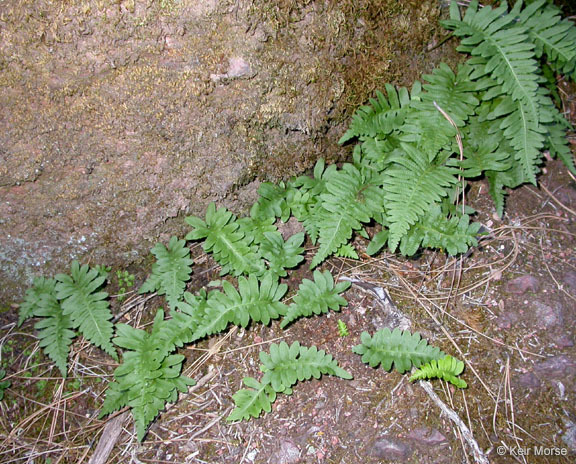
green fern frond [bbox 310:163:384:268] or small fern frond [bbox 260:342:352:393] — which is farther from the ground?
green fern frond [bbox 310:163:384:268]

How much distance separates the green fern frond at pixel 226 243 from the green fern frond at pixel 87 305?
0.71m

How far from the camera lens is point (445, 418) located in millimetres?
2564

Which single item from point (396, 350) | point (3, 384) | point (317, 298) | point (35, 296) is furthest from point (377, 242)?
point (3, 384)

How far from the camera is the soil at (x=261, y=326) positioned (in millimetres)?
2520

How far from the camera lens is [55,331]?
9.31 feet

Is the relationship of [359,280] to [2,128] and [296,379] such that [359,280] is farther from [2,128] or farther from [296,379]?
[2,128]

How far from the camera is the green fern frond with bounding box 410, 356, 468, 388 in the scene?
8.29ft

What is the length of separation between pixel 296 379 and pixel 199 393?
2.13 ft

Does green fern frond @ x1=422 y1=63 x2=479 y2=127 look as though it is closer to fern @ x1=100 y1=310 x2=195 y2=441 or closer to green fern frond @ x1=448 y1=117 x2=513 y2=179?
green fern frond @ x1=448 y1=117 x2=513 y2=179

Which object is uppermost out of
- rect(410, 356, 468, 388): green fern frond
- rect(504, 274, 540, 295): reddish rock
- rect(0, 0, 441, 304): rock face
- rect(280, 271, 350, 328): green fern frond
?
rect(0, 0, 441, 304): rock face

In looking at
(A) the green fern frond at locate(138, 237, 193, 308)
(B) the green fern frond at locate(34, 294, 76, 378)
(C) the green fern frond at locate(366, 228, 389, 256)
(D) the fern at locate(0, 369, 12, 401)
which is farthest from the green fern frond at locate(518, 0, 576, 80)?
(D) the fern at locate(0, 369, 12, 401)

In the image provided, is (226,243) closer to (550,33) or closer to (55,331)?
(55,331)

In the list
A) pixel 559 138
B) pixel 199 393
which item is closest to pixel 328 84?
pixel 559 138

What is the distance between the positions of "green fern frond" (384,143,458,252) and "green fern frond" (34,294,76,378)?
2.18m
